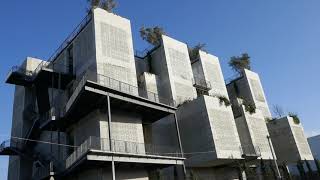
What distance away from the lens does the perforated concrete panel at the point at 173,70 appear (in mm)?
29859

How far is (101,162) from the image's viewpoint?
18.7 m

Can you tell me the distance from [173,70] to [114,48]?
8.20 meters

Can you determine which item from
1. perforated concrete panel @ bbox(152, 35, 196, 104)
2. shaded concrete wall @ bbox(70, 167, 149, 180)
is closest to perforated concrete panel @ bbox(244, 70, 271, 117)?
perforated concrete panel @ bbox(152, 35, 196, 104)

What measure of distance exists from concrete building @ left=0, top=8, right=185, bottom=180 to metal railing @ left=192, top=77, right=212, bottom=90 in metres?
5.20

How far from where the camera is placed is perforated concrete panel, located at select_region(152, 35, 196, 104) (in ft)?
98.0

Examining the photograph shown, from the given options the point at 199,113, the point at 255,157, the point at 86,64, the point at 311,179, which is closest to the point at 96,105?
the point at 86,64

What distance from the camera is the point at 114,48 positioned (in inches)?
968

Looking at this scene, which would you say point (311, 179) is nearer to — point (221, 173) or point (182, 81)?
point (221, 173)

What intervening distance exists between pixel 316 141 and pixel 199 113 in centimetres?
5975

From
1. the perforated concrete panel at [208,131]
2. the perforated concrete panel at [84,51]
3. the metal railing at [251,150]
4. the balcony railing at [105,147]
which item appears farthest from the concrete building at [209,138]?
the perforated concrete panel at [84,51]

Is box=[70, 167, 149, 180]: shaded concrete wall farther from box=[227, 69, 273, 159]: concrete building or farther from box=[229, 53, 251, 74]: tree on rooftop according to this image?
box=[229, 53, 251, 74]: tree on rooftop

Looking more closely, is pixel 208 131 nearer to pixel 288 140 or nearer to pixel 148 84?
pixel 148 84

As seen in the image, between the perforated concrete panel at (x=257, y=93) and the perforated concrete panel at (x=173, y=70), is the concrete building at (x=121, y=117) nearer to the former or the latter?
the perforated concrete panel at (x=173, y=70)

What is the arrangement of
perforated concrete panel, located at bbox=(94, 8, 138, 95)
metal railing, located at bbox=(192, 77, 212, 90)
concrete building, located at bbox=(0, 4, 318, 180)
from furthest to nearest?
metal railing, located at bbox=(192, 77, 212, 90), perforated concrete panel, located at bbox=(94, 8, 138, 95), concrete building, located at bbox=(0, 4, 318, 180)
